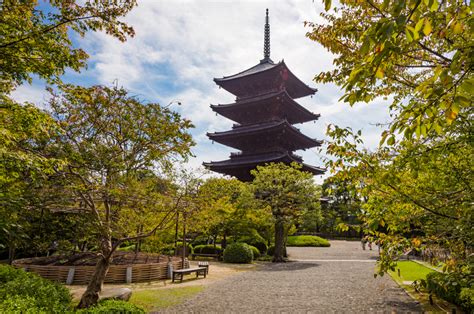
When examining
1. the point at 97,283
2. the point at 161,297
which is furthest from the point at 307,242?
the point at 97,283

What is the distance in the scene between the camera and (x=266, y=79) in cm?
3494

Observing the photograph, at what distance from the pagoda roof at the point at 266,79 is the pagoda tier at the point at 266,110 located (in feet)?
7.98

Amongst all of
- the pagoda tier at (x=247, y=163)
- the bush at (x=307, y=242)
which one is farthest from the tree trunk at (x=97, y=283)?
the bush at (x=307, y=242)

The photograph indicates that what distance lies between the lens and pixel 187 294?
34.3ft

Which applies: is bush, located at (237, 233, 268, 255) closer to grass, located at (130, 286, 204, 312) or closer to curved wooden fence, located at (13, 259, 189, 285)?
curved wooden fence, located at (13, 259, 189, 285)

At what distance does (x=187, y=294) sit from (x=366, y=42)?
10.3 meters

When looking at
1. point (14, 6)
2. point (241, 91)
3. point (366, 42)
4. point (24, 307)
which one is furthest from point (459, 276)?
point (241, 91)

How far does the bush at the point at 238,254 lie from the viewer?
793 inches

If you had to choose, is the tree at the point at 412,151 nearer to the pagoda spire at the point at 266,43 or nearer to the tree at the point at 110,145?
the tree at the point at 110,145

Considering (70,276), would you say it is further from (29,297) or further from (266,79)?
(266,79)

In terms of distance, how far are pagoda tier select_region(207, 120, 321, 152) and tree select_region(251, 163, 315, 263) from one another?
9.81 m

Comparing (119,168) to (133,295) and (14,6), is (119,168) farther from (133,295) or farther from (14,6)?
(133,295)

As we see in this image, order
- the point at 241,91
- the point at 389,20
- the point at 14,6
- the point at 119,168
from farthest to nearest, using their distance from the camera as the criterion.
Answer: the point at 241,91 → the point at 119,168 → the point at 14,6 → the point at 389,20

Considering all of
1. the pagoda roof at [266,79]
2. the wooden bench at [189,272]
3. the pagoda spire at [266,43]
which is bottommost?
the wooden bench at [189,272]
